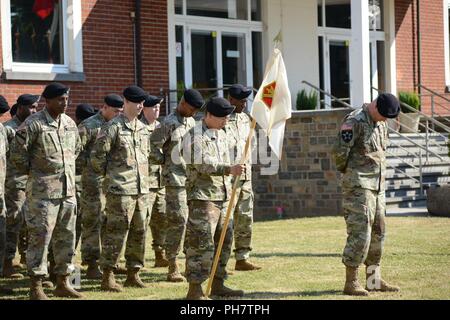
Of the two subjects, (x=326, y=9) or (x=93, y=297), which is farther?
(x=326, y=9)

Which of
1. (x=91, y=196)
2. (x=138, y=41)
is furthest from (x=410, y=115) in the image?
(x=91, y=196)

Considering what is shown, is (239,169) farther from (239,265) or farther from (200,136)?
(239,265)

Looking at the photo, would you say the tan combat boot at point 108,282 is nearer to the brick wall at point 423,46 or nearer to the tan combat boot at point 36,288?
the tan combat boot at point 36,288

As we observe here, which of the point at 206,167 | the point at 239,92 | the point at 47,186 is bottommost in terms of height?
the point at 47,186

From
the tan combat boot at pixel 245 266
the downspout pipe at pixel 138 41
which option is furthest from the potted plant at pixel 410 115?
the tan combat boot at pixel 245 266

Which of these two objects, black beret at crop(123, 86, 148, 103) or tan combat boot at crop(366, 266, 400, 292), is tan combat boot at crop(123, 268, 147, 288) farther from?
tan combat boot at crop(366, 266, 400, 292)

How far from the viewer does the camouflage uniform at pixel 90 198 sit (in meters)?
10.1

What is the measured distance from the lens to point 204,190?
8.09 meters

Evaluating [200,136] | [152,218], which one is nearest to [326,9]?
[152,218]

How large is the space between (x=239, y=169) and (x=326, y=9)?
14.2 metres

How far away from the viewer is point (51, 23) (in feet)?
51.4

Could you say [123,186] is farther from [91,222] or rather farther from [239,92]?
[239,92]

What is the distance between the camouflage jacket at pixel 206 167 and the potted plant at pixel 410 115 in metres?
A: 12.8

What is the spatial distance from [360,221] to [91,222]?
3.35 meters
